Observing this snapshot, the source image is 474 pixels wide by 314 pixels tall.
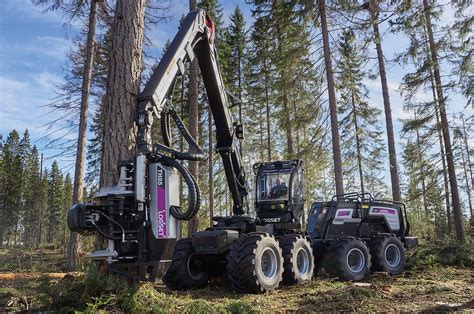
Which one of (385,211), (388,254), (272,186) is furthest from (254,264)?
(385,211)

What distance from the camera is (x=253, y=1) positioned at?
20.8 metres

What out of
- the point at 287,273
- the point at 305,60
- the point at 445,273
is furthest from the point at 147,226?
the point at 305,60

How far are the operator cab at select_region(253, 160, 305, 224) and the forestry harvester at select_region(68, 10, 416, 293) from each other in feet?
0.08

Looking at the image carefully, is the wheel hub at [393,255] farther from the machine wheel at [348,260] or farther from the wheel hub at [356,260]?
the wheel hub at [356,260]

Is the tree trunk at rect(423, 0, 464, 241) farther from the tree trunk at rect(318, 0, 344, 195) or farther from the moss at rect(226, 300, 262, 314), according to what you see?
the moss at rect(226, 300, 262, 314)

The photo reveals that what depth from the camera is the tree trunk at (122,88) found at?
5.67 metres

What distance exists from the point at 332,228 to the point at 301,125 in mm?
6726

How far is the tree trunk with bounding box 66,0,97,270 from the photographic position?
1427 centimetres

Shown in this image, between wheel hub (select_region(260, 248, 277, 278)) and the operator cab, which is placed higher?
the operator cab

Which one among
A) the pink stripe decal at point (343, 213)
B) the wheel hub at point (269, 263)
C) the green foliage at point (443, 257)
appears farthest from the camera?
the green foliage at point (443, 257)

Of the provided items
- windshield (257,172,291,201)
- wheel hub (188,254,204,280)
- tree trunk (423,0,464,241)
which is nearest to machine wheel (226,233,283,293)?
wheel hub (188,254,204,280)

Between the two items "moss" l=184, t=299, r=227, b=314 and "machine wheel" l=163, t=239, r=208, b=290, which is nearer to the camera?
"moss" l=184, t=299, r=227, b=314

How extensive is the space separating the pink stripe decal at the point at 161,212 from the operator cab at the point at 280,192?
5.47m

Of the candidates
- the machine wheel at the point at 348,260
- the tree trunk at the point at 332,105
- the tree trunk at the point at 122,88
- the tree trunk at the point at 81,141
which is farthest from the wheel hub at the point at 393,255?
the tree trunk at the point at 81,141
